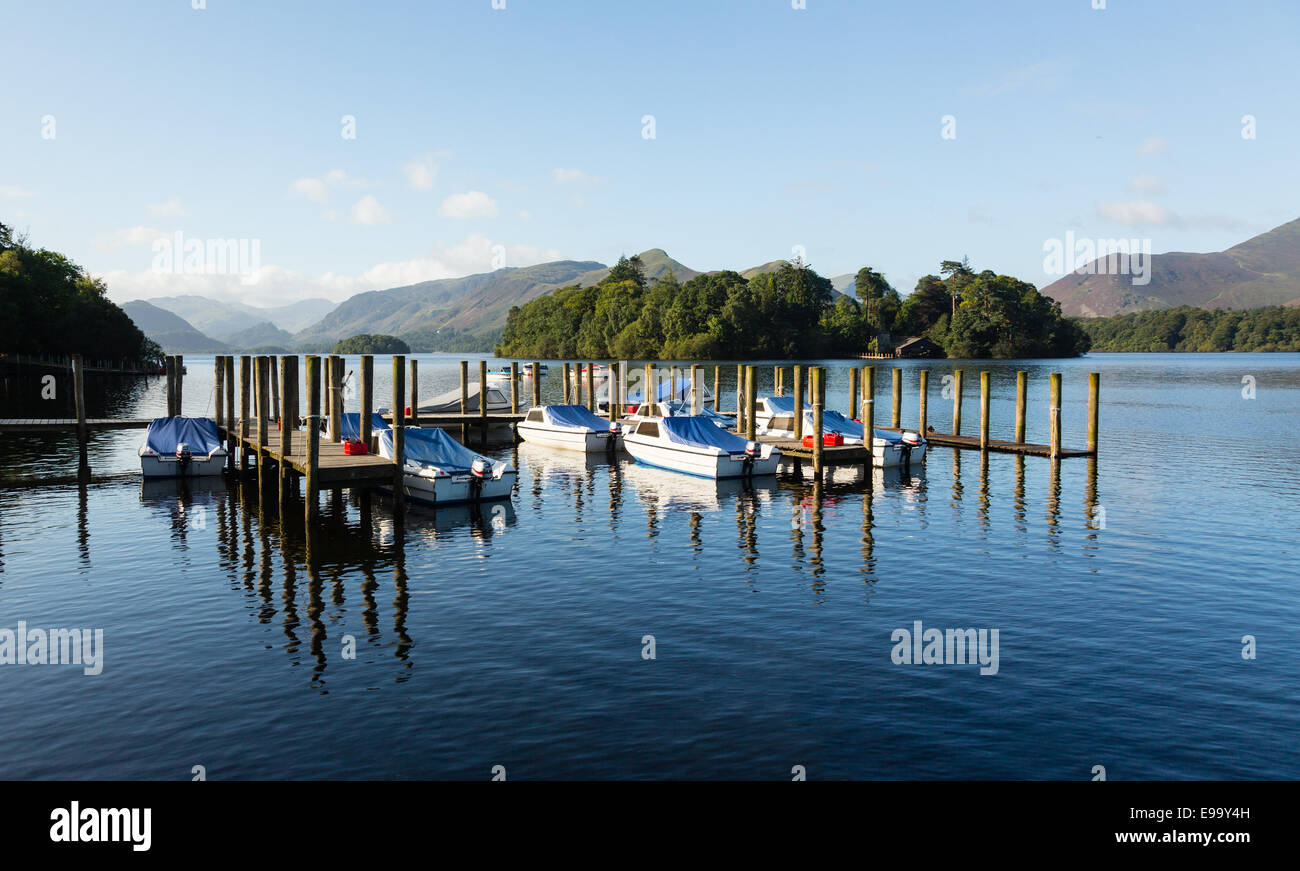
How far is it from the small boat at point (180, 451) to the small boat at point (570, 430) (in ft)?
53.7

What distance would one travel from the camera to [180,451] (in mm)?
35781

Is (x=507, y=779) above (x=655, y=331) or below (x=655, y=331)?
below

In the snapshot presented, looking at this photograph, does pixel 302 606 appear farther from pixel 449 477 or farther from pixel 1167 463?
pixel 1167 463

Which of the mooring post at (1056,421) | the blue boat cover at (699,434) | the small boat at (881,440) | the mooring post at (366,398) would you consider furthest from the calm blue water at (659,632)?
the mooring post at (1056,421)

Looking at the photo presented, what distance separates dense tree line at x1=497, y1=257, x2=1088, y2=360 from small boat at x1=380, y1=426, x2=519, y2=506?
140670mm

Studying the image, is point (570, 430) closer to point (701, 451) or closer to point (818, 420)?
point (701, 451)

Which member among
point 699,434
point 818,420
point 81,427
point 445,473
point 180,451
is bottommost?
point 445,473

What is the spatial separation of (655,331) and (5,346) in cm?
11272

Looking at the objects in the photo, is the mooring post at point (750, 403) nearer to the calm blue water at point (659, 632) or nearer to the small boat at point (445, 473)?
the calm blue water at point (659, 632)

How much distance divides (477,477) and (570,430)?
15816mm

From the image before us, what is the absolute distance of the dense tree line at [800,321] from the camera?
175500 mm

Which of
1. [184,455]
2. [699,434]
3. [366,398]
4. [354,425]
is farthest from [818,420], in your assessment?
[184,455]

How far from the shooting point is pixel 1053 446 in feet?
132
